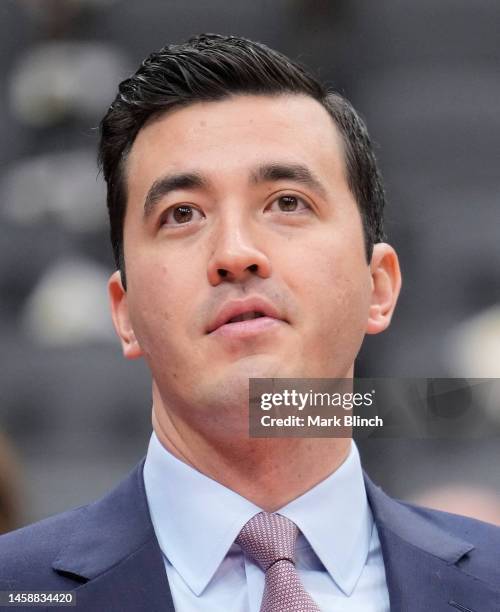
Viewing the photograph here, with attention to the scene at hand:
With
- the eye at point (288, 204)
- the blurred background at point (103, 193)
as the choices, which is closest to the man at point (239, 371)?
the eye at point (288, 204)

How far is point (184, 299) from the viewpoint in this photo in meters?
1.15

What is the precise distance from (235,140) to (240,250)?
0.51 ft

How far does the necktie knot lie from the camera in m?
1.13

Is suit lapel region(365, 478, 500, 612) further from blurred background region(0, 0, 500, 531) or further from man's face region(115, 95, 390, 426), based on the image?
blurred background region(0, 0, 500, 531)

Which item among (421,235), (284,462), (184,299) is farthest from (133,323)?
(421,235)

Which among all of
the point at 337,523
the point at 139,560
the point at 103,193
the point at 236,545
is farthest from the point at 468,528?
the point at 103,193

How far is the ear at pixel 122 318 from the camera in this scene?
4.19 feet

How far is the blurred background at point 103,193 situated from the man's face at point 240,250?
3.05ft

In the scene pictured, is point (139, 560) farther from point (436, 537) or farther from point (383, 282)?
point (383, 282)

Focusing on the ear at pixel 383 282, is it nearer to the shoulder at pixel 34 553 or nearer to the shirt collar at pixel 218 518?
the shirt collar at pixel 218 518

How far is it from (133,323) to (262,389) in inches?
7.8

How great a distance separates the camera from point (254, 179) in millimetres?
1188

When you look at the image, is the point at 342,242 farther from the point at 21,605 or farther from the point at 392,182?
the point at 392,182

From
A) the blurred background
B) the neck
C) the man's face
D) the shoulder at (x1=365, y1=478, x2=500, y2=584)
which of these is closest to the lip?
the man's face
